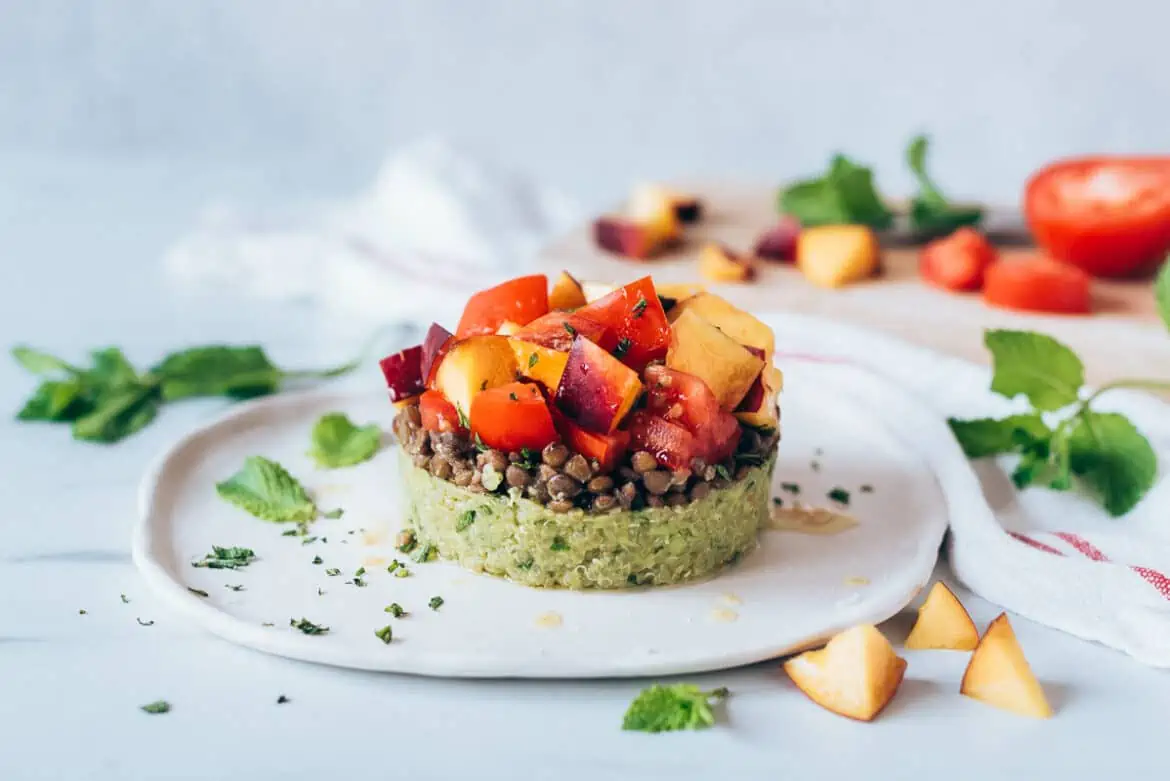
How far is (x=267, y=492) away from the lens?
161 inches

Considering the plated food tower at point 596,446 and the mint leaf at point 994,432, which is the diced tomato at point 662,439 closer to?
the plated food tower at point 596,446

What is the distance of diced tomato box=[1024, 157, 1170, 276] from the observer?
18.0 feet

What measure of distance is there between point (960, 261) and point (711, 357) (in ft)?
7.43

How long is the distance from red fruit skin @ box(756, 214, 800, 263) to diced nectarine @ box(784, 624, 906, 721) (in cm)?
289

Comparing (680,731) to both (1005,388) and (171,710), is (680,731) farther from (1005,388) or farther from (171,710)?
(1005,388)

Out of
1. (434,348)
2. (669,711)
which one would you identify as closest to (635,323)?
(434,348)

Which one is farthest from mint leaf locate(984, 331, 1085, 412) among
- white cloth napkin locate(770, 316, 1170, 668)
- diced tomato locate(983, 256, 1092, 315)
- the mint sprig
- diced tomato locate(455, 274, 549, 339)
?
diced tomato locate(455, 274, 549, 339)

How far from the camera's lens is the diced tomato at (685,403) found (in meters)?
3.52

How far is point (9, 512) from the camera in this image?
4156mm

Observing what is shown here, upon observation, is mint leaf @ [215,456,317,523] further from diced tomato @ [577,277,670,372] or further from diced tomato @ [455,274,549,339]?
diced tomato @ [577,277,670,372]

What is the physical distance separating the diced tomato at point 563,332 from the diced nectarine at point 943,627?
105 cm

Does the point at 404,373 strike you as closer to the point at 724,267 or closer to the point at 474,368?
the point at 474,368

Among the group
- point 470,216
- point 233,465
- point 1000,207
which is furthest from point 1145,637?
point 470,216

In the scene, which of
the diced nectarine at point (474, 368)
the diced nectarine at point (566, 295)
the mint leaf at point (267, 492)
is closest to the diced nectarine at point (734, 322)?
the diced nectarine at point (566, 295)
